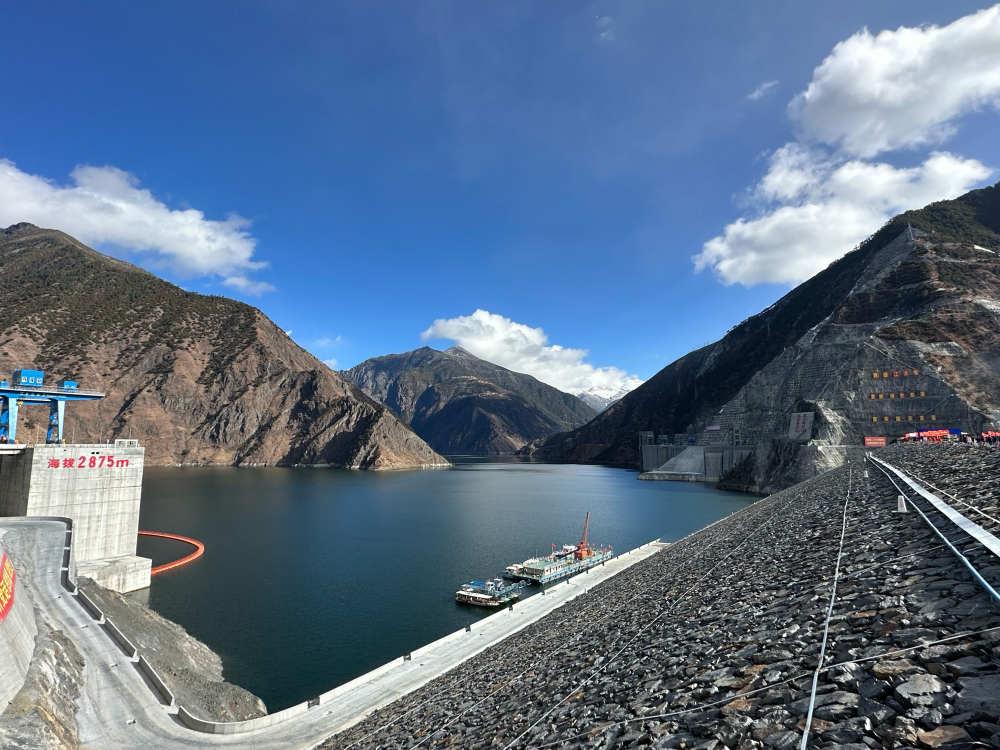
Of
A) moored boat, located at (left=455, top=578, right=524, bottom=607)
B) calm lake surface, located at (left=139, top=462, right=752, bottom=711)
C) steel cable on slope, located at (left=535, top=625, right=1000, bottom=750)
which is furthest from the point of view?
moored boat, located at (left=455, top=578, right=524, bottom=607)

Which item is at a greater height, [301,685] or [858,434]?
[858,434]

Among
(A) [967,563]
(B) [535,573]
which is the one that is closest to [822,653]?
(A) [967,563]

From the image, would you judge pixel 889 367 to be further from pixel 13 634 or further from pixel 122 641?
pixel 13 634

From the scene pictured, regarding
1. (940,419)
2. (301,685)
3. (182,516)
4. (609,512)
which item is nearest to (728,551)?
(301,685)

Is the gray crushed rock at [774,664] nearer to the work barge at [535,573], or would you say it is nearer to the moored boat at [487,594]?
the moored boat at [487,594]

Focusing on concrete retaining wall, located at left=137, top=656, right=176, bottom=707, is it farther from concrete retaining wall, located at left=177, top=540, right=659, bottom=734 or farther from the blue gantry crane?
the blue gantry crane

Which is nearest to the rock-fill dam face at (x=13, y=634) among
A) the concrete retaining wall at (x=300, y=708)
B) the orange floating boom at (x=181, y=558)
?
the concrete retaining wall at (x=300, y=708)

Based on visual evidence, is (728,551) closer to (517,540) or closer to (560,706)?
(560,706)

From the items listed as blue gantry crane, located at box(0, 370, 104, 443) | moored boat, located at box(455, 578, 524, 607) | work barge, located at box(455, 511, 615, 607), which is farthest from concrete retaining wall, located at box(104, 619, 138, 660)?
blue gantry crane, located at box(0, 370, 104, 443)
